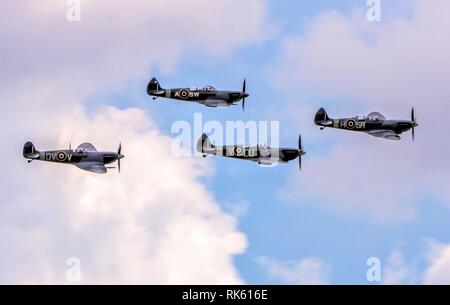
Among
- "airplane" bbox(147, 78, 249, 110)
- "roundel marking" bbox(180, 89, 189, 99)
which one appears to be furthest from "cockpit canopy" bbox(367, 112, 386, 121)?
"roundel marking" bbox(180, 89, 189, 99)

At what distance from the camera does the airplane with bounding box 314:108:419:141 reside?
6531 inches

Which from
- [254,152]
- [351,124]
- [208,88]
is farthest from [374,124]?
[208,88]

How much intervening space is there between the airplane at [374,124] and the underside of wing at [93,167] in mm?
28857

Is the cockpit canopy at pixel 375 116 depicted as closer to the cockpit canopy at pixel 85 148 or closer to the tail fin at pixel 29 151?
the cockpit canopy at pixel 85 148

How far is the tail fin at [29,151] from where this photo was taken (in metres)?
160

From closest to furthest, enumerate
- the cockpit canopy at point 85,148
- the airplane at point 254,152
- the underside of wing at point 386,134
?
the airplane at point 254,152, the cockpit canopy at point 85,148, the underside of wing at point 386,134

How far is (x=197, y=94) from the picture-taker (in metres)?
170

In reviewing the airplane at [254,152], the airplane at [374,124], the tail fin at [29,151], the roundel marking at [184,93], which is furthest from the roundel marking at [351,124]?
the tail fin at [29,151]

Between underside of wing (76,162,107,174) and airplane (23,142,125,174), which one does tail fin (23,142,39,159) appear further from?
underside of wing (76,162,107,174)

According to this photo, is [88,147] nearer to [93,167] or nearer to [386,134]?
[93,167]
